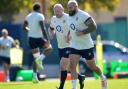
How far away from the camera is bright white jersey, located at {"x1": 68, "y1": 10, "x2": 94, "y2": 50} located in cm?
1612

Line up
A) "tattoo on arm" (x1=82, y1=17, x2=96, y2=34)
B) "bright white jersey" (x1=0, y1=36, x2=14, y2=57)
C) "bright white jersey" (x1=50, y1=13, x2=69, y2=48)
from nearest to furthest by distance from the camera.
A: "tattoo on arm" (x1=82, y1=17, x2=96, y2=34), "bright white jersey" (x1=50, y1=13, x2=69, y2=48), "bright white jersey" (x1=0, y1=36, x2=14, y2=57)

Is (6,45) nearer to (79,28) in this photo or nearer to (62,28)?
(62,28)

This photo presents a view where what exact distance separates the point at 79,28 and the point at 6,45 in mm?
12356

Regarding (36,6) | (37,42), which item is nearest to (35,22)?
(36,6)

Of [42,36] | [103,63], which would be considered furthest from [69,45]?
[103,63]

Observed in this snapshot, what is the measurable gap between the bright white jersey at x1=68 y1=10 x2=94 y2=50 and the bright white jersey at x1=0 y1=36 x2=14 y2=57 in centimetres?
1191

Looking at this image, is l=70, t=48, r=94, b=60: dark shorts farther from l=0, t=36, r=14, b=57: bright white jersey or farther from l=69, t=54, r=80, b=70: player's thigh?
l=0, t=36, r=14, b=57: bright white jersey

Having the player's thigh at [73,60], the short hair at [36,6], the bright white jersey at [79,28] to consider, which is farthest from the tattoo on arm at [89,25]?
the short hair at [36,6]

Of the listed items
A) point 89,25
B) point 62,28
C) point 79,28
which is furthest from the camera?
point 62,28

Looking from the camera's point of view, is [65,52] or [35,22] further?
[35,22]

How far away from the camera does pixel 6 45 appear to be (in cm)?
2823

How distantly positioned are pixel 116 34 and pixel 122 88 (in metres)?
20.8

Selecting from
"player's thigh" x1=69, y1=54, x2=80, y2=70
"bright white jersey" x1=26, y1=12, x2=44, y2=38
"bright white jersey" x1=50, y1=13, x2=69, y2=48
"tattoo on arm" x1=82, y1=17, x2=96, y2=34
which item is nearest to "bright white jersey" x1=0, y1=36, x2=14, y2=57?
"bright white jersey" x1=26, y1=12, x2=44, y2=38

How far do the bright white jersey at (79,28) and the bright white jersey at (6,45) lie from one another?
11913 millimetres
